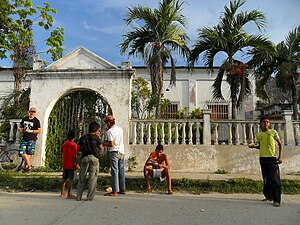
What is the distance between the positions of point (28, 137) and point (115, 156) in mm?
3279

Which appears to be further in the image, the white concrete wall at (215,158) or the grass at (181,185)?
the white concrete wall at (215,158)

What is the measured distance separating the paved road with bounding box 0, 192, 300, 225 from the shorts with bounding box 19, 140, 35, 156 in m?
1.85

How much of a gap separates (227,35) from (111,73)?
429cm

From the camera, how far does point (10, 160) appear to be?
783 cm

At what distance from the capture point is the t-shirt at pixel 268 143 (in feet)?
16.1

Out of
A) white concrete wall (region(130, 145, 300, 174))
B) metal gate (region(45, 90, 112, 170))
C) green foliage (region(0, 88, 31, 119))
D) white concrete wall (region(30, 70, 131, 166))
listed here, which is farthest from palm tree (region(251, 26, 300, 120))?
green foliage (region(0, 88, 31, 119))

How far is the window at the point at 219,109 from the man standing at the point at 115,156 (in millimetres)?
14329

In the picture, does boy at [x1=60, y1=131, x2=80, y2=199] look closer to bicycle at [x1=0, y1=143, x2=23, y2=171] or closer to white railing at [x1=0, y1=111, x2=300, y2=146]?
→ white railing at [x1=0, y1=111, x2=300, y2=146]

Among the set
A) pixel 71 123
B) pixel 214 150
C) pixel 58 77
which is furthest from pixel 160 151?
pixel 58 77

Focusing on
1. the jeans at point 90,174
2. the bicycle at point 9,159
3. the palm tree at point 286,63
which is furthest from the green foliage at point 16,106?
the palm tree at point 286,63

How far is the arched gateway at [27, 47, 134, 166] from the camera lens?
7.86 meters

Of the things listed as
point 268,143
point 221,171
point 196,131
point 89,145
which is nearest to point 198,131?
point 196,131

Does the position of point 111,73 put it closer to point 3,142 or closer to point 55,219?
point 3,142

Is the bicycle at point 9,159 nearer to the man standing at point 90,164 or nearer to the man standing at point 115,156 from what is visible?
the man standing at point 90,164
